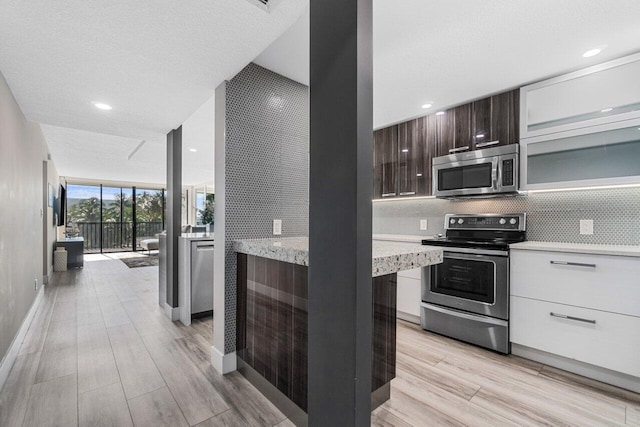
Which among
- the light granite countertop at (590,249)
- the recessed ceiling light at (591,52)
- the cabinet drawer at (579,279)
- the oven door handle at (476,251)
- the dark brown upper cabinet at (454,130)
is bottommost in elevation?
the cabinet drawer at (579,279)

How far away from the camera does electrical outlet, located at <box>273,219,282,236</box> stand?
2.42 m

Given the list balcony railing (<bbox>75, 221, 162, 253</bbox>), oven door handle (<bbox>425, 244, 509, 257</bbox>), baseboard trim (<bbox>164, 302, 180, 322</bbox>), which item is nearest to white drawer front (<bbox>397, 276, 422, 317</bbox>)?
oven door handle (<bbox>425, 244, 509, 257</bbox>)

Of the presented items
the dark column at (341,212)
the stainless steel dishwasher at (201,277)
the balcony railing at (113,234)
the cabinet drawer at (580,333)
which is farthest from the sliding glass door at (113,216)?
the cabinet drawer at (580,333)

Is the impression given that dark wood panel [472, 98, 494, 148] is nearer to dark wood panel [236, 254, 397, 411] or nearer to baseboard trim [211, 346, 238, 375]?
dark wood panel [236, 254, 397, 411]

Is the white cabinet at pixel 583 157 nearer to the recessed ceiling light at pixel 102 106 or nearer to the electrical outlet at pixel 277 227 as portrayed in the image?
the electrical outlet at pixel 277 227

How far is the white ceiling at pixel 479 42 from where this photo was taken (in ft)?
5.47

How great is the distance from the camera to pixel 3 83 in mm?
2111

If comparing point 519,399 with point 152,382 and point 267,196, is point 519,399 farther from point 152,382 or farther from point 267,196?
point 152,382

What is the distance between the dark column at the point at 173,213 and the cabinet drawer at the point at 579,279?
11.0ft

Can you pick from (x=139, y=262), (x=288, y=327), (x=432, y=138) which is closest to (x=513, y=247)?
(x=432, y=138)

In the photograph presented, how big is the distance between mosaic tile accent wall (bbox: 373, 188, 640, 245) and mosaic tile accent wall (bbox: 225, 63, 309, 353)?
185cm

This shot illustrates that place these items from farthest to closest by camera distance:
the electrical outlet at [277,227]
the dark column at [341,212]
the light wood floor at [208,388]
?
the electrical outlet at [277,227]
the light wood floor at [208,388]
the dark column at [341,212]

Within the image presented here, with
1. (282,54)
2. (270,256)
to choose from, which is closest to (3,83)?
(282,54)

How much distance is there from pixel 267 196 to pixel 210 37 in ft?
3.78
